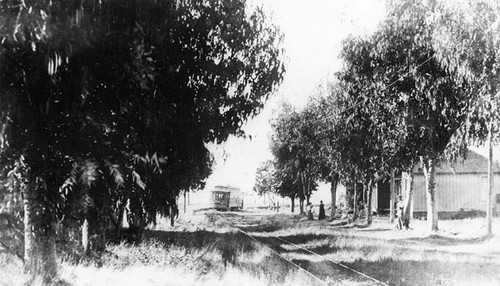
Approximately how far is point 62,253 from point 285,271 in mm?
6163

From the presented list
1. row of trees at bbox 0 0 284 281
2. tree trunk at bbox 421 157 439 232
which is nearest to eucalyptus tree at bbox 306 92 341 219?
tree trunk at bbox 421 157 439 232

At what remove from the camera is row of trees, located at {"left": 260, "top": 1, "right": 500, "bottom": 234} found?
14.2 m

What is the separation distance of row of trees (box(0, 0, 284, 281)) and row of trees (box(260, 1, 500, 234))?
905 cm

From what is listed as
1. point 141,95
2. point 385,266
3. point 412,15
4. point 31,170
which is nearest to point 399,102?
point 412,15

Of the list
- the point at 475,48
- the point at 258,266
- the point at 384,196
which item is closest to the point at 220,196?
the point at 384,196

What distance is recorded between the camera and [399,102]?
70.0 feet

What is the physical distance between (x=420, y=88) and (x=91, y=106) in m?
16.2

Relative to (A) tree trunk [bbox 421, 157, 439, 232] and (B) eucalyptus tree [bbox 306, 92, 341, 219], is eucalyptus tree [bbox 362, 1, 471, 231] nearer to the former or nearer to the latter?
(A) tree trunk [bbox 421, 157, 439, 232]

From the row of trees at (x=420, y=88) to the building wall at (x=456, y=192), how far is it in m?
9.37

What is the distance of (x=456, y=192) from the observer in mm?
38000

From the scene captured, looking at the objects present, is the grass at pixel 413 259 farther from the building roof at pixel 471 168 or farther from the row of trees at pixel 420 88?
the building roof at pixel 471 168

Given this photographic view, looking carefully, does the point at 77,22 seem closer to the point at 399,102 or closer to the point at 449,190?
the point at 399,102

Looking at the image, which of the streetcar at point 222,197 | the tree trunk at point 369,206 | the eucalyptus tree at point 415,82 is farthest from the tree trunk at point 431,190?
the streetcar at point 222,197

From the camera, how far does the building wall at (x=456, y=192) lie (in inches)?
1490
